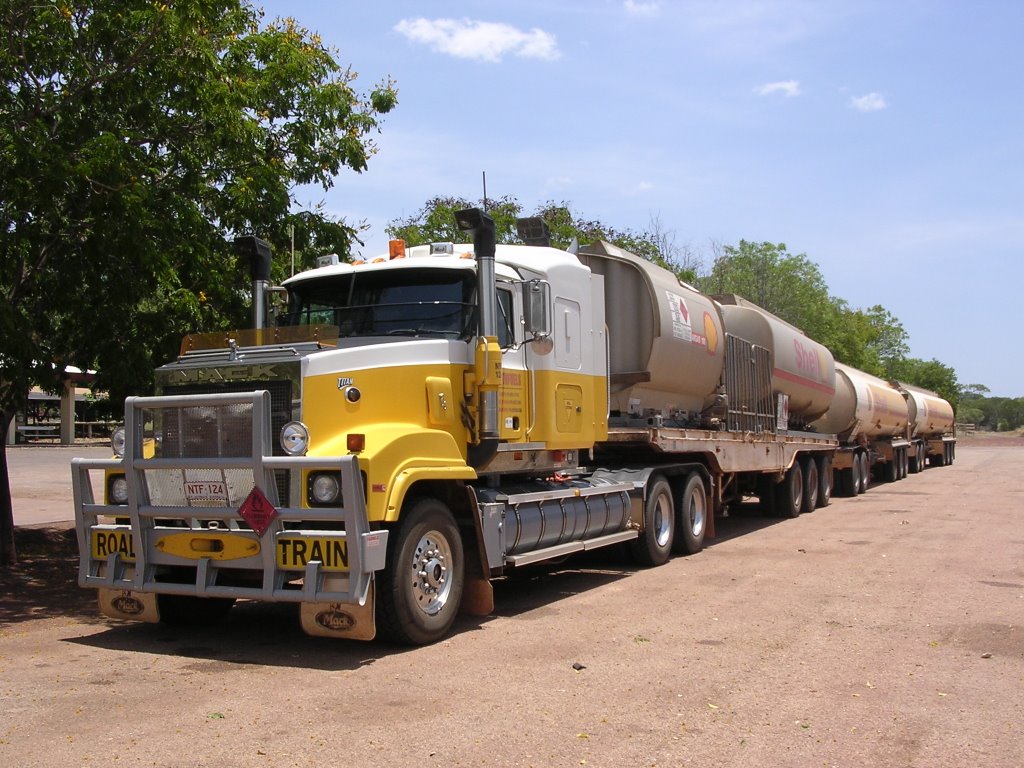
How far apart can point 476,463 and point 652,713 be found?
11.2 ft

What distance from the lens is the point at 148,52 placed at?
9.50m

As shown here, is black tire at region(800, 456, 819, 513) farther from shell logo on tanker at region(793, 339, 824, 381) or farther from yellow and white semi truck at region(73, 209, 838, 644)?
yellow and white semi truck at region(73, 209, 838, 644)

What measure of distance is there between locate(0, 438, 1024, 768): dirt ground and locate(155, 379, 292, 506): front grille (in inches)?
59.0

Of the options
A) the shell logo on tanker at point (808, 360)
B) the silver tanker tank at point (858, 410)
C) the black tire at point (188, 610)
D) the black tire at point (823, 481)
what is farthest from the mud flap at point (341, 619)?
the silver tanker tank at point (858, 410)

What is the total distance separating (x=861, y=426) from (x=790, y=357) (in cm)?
781

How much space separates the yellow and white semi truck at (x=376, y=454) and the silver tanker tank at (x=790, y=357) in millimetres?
5923

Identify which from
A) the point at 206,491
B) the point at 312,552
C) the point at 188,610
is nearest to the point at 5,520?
the point at 188,610

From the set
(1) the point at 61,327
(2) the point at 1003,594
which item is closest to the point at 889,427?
(2) the point at 1003,594

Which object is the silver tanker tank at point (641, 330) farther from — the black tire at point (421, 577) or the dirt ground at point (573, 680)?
the black tire at point (421, 577)

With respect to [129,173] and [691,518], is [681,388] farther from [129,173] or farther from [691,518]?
[129,173]

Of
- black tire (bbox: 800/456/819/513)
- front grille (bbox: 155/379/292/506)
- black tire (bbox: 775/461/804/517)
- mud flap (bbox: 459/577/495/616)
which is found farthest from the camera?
black tire (bbox: 800/456/819/513)

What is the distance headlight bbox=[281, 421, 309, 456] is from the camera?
701cm

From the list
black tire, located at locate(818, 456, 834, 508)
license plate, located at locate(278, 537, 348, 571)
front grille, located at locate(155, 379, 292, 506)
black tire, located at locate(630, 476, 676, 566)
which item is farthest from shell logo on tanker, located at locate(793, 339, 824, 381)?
license plate, located at locate(278, 537, 348, 571)

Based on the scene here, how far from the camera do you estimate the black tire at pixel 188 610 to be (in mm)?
8164
